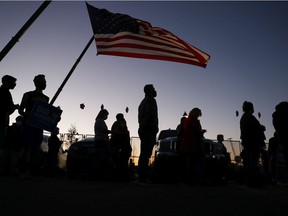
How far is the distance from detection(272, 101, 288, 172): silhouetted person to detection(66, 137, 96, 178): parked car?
439cm

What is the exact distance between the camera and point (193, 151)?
768cm

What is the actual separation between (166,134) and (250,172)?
5.02 metres

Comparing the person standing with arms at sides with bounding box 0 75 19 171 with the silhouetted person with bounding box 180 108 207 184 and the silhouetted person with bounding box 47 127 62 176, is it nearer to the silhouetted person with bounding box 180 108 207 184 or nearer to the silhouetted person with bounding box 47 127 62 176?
the silhouetted person with bounding box 180 108 207 184

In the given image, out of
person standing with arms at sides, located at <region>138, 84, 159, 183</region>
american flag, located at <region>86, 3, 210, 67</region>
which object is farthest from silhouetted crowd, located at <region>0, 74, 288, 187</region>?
american flag, located at <region>86, 3, 210, 67</region>

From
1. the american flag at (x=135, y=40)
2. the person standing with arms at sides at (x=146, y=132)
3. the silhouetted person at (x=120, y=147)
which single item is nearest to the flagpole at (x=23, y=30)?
the american flag at (x=135, y=40)

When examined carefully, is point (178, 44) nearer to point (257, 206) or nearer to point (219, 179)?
point (219, 179)

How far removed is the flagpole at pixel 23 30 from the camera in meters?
5.05

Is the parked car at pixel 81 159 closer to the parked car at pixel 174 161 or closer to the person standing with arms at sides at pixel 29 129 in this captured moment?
the parked car at pixel 174 161

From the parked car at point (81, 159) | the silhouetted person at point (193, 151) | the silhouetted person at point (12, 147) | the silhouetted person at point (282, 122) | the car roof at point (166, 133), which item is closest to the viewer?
the silhouetted person at point (282, 122)

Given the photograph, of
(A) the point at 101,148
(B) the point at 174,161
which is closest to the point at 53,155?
(A) the point at 101,148

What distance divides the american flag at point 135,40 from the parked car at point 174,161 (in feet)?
6.95

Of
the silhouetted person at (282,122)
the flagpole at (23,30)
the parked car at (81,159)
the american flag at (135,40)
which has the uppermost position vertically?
the american flag at (135,40)

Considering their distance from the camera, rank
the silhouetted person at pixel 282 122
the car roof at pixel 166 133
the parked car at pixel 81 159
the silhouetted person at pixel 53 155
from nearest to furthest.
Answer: the silhouetted person at pixel 282 122
the parked car at pixel 81 159
the silhouetted person at pixel 53 155
the car roof at pixel 166 133

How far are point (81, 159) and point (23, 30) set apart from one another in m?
4.24
